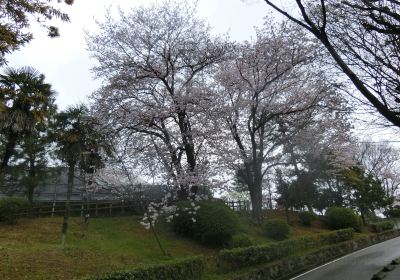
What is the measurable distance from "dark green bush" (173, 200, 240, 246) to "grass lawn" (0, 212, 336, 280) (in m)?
0.58

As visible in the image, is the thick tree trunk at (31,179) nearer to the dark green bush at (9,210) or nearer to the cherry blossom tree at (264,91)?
the dark green bush at (9,210)

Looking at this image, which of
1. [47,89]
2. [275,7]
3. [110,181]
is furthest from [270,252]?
[47,89]

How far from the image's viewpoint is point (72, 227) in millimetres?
20516

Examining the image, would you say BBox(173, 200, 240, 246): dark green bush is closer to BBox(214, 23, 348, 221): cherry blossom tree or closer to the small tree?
BBox(214, 23, 348, 221): cherry blossom tree

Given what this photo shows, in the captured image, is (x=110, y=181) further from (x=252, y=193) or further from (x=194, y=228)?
(x=252, y=193)

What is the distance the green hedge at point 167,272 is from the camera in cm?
947

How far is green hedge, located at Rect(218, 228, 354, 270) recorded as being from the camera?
14448 millimetres

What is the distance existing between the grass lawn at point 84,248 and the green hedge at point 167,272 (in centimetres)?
83

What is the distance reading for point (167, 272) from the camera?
11219 mm

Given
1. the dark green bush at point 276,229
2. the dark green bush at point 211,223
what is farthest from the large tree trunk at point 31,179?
the dark green bush at point 276,229

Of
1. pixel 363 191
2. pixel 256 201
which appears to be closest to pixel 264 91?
pixel 256 201

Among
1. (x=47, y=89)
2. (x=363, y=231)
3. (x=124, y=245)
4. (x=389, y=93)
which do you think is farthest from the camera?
(x=363, y=231)

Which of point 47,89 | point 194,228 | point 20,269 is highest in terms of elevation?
point 47,89

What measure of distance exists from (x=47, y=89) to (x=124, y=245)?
10467 mm
